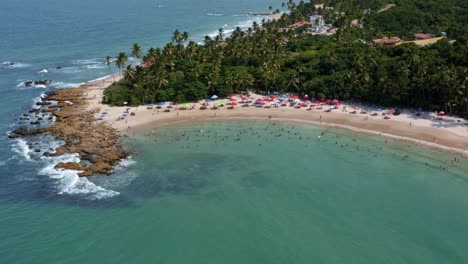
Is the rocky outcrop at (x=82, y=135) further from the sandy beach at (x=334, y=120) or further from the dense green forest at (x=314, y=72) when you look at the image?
the dense green forest at (x=314, y=72)

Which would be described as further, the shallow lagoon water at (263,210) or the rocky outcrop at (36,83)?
the rocky outcrop at (36,83)

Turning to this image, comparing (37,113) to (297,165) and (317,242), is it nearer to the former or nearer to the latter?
(297,165)

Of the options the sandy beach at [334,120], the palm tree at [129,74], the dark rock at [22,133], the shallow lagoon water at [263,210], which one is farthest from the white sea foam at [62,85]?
the shallow lagoon water at [263,210]

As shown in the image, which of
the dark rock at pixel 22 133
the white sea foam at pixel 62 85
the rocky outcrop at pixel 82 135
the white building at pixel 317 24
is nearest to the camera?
the rocky outcrop at pixel 82 135

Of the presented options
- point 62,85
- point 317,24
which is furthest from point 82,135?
point 317,24

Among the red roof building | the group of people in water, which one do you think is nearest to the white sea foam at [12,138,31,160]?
the group of people in water
